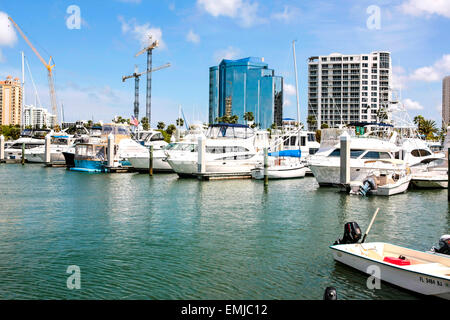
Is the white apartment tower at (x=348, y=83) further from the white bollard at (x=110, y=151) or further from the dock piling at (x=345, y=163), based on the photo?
the dock piling at (x=345, y=163)

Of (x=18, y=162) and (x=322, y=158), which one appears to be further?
(x=18, y=162)

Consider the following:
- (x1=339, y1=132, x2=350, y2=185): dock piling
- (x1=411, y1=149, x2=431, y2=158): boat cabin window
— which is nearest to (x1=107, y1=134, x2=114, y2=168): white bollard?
(x1=339, y1=132, x2=350, y2=185): dock piling

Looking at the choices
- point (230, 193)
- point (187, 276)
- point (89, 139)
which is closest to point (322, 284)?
point (187, 276)

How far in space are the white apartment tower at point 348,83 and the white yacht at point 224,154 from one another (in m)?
114

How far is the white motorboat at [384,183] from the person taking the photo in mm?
34812

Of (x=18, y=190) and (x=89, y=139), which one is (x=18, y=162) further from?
(x=18, y=190)

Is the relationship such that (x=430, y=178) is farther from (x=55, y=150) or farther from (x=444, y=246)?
(x=55, y=150)

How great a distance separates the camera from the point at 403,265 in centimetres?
1393

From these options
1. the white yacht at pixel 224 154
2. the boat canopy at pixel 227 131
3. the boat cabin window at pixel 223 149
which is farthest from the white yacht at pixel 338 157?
the boat canopy at pixel 227 131

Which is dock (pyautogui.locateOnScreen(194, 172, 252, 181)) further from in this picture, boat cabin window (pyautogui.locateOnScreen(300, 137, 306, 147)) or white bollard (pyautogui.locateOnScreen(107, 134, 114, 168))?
boat cabin window (pyautogui.locateOnScreen(300, 137, 306, 147))

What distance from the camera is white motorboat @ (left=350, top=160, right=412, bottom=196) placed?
34.8 m
